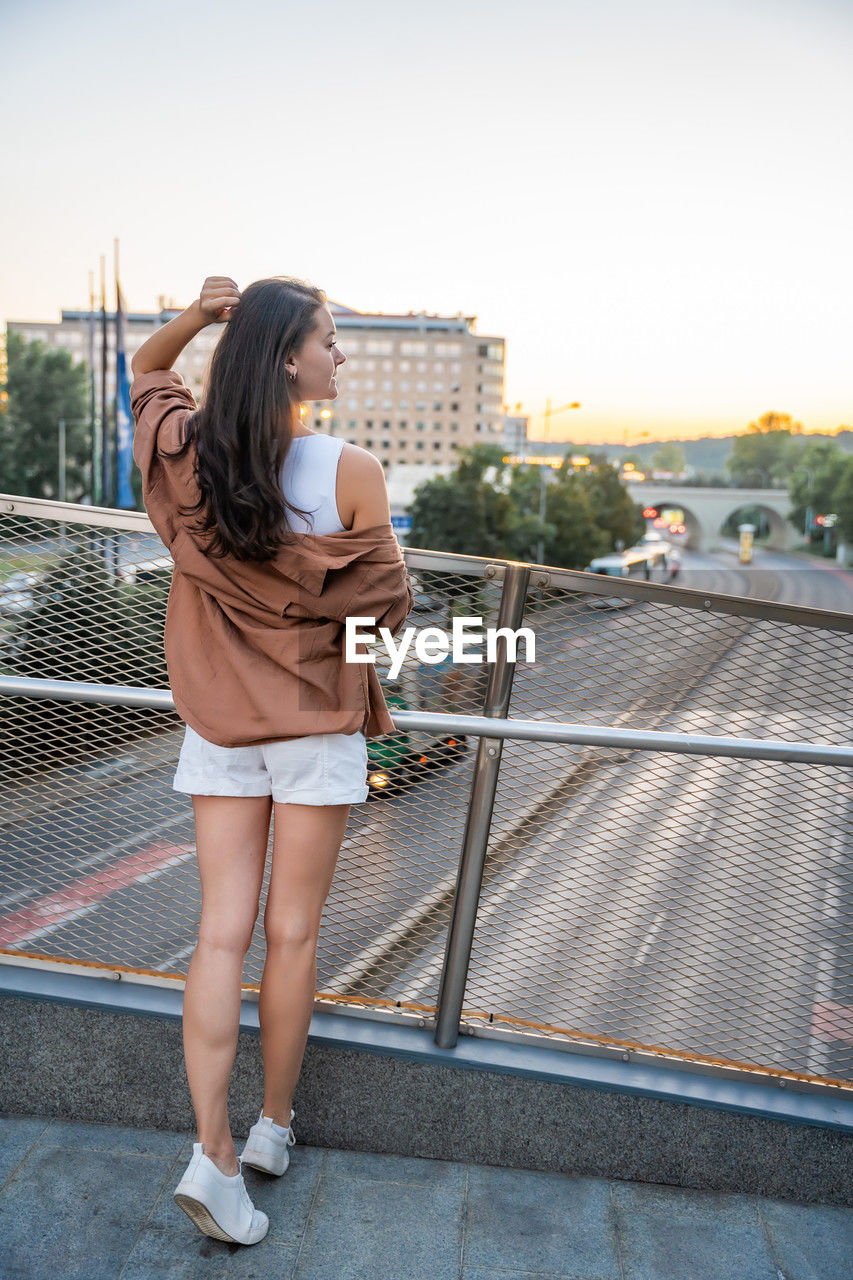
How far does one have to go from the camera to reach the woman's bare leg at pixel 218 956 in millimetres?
1949

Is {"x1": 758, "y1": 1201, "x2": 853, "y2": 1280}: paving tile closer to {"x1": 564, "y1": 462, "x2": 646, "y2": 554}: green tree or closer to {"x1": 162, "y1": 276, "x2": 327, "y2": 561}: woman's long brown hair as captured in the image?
{"x1": 162, "y1": 276, "x2": 327, "y2": 561}: woman's long brown hair

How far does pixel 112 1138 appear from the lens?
2.33 meters

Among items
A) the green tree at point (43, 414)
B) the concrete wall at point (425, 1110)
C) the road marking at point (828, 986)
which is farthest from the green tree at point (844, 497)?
the concrete wall at point (425, 1110)

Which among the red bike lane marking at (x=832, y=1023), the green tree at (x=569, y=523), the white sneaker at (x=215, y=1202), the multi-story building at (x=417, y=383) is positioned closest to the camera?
the white sneaker at (x=215, y=1202)

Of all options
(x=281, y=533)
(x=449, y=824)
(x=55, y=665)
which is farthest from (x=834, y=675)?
(x=55, y=665)

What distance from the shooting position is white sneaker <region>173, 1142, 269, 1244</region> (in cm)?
190

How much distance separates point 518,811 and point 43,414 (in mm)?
68497

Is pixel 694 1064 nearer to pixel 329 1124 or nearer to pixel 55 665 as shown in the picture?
pixel 329 1124

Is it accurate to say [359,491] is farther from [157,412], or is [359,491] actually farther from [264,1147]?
[264,1147]

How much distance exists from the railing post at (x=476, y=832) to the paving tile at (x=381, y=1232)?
309 mm

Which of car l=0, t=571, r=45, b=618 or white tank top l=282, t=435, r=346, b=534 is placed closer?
white tank top l=282, t=435, r=346, b=534

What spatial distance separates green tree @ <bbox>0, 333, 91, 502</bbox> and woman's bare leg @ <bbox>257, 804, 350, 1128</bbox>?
6513 cm

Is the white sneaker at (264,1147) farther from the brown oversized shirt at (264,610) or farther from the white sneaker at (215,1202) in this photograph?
the brown oversized shirt at (264,610)

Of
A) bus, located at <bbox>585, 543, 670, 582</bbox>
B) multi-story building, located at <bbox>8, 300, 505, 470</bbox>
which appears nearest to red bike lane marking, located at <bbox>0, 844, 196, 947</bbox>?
bus, located at <bbox>585, 543, 670, 582</bbox>
